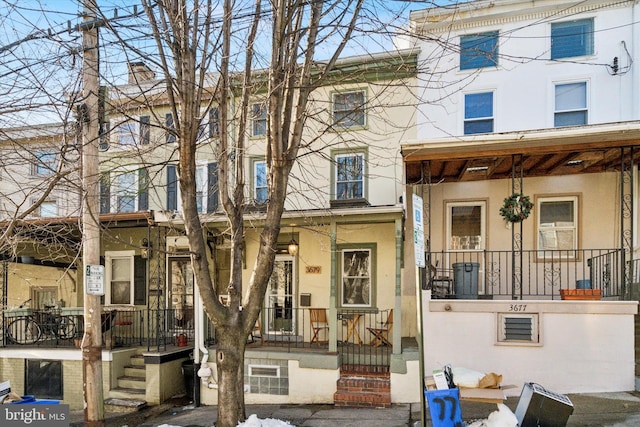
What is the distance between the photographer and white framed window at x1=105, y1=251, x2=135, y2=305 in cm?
1216

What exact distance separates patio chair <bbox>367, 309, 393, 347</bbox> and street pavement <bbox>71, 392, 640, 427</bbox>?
1790 mm

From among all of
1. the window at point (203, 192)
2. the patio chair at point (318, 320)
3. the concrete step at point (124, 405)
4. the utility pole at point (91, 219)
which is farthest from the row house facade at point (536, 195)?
the concrete step at point (124, 405)

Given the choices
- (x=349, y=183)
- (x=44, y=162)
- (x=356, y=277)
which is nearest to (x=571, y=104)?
(x=349, y=183)

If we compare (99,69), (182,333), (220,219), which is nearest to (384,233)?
(220,219)

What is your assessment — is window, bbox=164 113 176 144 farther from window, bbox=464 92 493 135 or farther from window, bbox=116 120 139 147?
window, bbox=464 92 493 135

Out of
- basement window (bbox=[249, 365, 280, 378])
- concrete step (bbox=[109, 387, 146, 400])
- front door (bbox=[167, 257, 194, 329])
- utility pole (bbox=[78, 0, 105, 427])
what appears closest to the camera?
utility pole (bbox=[78, 0, 105, 427])

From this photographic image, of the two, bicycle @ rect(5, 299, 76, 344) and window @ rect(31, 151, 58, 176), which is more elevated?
window @ rect(31, 151, 58, 176)

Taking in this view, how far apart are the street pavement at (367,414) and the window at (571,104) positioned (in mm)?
6137

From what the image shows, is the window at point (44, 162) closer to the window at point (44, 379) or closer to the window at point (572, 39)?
the window at point (44, 379)

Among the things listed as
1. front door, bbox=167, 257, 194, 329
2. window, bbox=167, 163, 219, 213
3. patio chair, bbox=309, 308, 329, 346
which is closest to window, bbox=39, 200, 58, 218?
window, bbox=167, 163, 219, 213

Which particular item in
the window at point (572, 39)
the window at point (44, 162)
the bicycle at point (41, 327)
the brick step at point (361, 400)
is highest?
the window at point (572, 39)

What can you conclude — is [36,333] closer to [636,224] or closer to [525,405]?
[525,405]

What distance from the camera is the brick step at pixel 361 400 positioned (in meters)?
7.43

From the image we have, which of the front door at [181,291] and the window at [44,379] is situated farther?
the front door at [181,291]
